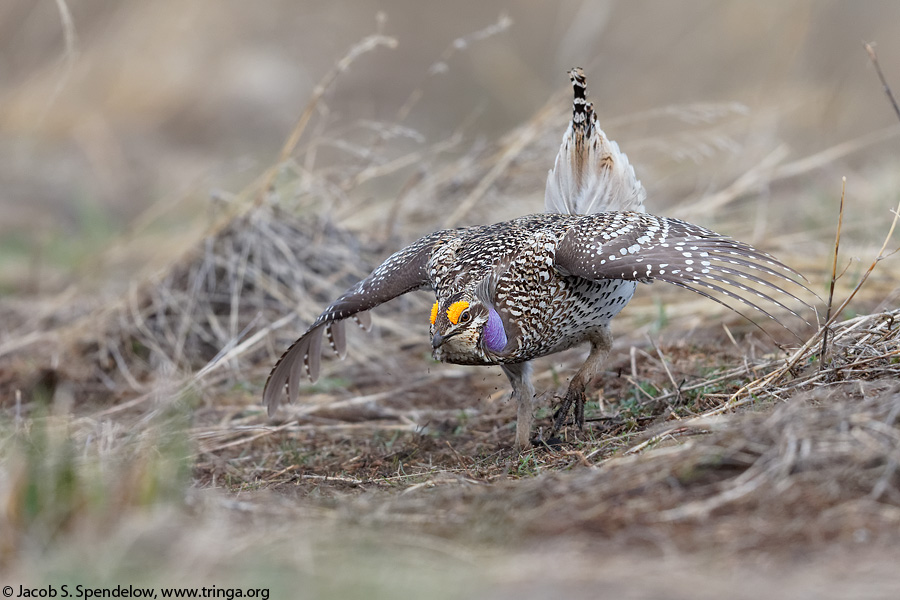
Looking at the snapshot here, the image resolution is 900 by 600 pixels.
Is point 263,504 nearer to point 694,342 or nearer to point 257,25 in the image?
point 694,342

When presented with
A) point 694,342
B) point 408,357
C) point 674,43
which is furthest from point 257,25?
point 694,342

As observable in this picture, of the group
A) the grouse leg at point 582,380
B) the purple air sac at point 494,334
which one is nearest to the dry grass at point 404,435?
the grouse leg at point 582,380

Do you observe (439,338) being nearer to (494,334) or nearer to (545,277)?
(494,334)

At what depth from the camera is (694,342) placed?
5992mm

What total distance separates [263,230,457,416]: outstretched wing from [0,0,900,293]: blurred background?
7.94ft

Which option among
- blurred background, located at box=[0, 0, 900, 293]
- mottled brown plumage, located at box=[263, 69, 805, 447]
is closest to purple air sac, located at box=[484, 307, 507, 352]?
mottled brown plumage, located at box=[263, 69, 805, 447]

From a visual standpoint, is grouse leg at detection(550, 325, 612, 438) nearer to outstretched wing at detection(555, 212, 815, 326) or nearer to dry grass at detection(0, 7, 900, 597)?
dry grass at detection(0, 7, 900, 597)

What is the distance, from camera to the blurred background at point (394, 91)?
9.94 m

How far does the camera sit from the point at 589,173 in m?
5.37

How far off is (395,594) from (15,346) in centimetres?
508

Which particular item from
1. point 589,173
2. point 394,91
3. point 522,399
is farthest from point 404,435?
point 394,91

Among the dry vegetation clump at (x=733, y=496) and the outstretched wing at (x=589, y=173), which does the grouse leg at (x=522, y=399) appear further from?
the dry vegetation clump at (x=733, y=496)

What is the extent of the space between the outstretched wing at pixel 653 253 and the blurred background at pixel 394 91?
264cm

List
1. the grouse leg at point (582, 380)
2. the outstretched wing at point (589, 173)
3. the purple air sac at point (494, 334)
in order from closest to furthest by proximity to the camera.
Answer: the purple air sac at point (494, 334) → the grouse leg at point (582, 380) → the outstretched wing at point (589, 173)
